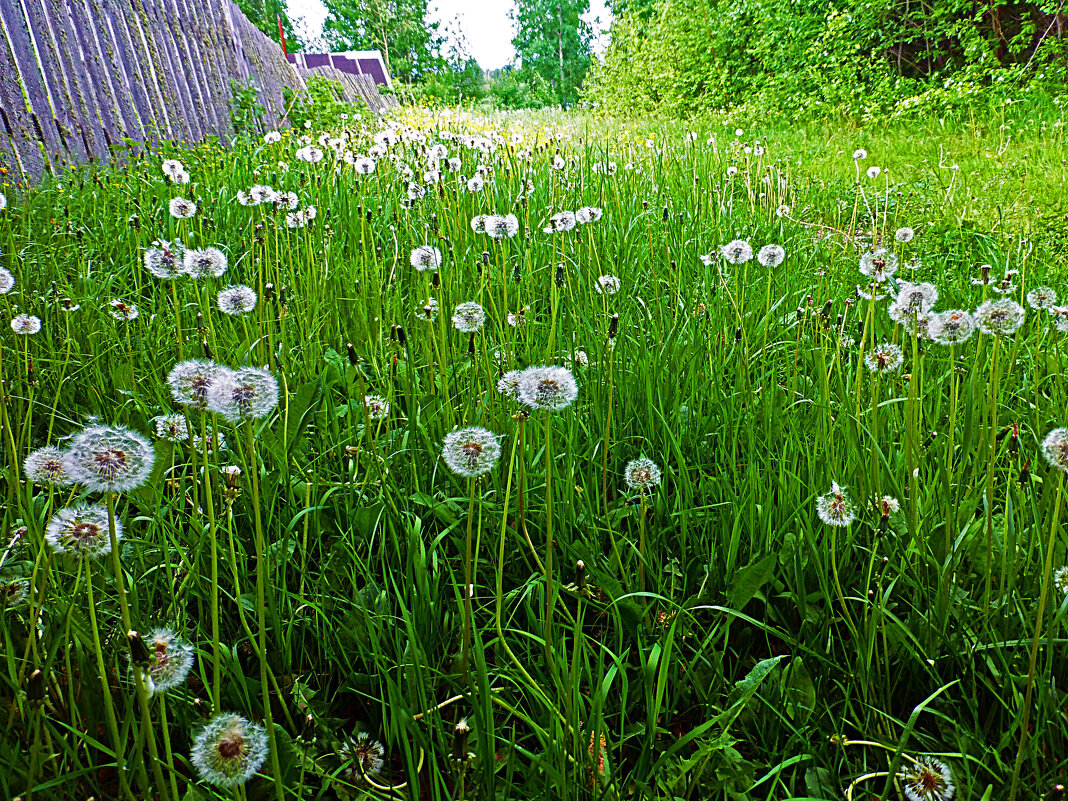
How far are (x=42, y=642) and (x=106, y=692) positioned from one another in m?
0.40

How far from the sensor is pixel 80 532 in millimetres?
858

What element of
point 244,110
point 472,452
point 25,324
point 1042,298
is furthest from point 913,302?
point 244,110

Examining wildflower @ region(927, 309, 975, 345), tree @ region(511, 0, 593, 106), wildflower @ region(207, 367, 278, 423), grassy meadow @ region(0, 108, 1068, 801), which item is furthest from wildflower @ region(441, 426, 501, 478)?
tree @ region(511, 0, 593, 106)

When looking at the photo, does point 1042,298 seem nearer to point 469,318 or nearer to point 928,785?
point 928,785

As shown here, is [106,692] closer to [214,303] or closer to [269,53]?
[214,303]

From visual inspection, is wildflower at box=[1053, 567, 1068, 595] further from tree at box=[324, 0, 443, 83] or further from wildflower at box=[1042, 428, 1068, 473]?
tree at box=[324, 0, 443, 83]

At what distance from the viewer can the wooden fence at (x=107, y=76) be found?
4301 mm

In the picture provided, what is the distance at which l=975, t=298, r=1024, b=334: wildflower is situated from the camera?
1185 millimetres

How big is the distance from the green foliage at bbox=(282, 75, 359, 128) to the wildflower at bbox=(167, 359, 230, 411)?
775 centimetres

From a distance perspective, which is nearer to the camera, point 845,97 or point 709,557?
point 709,557

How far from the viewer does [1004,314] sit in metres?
1.19

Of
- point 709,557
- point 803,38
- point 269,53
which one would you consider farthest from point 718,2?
point 709,557

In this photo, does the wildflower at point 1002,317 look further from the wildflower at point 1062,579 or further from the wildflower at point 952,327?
the wildflower at point 1062,579

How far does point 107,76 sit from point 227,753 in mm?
6338
